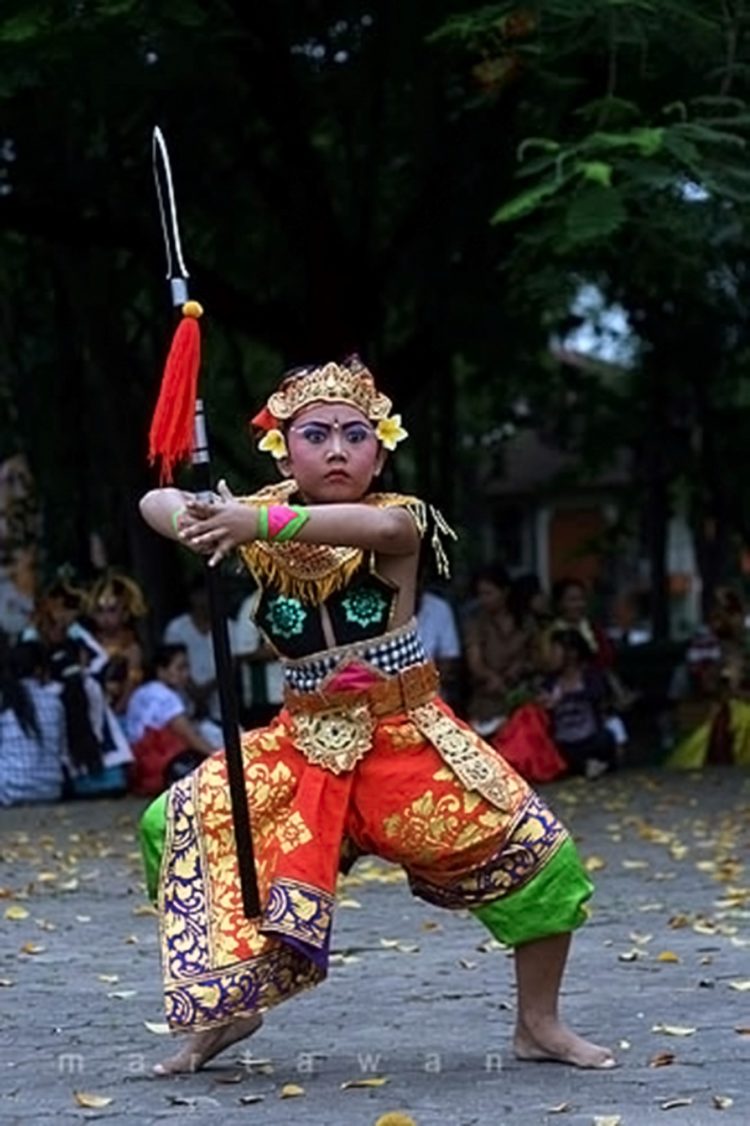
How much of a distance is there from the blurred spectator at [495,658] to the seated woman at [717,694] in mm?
1480

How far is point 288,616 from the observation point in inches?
237

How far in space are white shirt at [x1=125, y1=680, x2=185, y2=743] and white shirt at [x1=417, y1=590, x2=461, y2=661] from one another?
1.77m

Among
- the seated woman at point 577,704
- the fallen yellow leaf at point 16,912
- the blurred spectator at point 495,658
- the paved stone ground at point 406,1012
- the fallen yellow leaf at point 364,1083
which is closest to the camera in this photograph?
the paved stone ground at point 406,1012

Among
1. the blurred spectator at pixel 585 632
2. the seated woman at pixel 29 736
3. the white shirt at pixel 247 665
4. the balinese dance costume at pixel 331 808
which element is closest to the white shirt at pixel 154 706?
the seated woman at pixel 29 736

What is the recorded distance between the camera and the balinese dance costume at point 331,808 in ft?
19.2

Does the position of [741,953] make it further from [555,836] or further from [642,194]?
[642,194]

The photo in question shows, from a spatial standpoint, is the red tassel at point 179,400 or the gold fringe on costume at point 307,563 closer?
the red tassel at point 179,400

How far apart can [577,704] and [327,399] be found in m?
9.34

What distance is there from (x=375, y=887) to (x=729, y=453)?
1291 centimetres

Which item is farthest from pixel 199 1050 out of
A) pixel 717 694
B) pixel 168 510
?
pixel 717 694

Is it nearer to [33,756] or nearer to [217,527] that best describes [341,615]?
[217,527]

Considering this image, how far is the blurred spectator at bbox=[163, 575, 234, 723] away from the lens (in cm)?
1555

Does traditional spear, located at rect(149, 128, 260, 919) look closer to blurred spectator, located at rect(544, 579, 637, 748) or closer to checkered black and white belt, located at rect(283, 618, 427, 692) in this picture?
checkered black and white belt, located at rect(283, 618, 427, 692)

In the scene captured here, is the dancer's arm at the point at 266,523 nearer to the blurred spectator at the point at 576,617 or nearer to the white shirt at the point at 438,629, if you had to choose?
the blurred spectator at the point at 576,617
